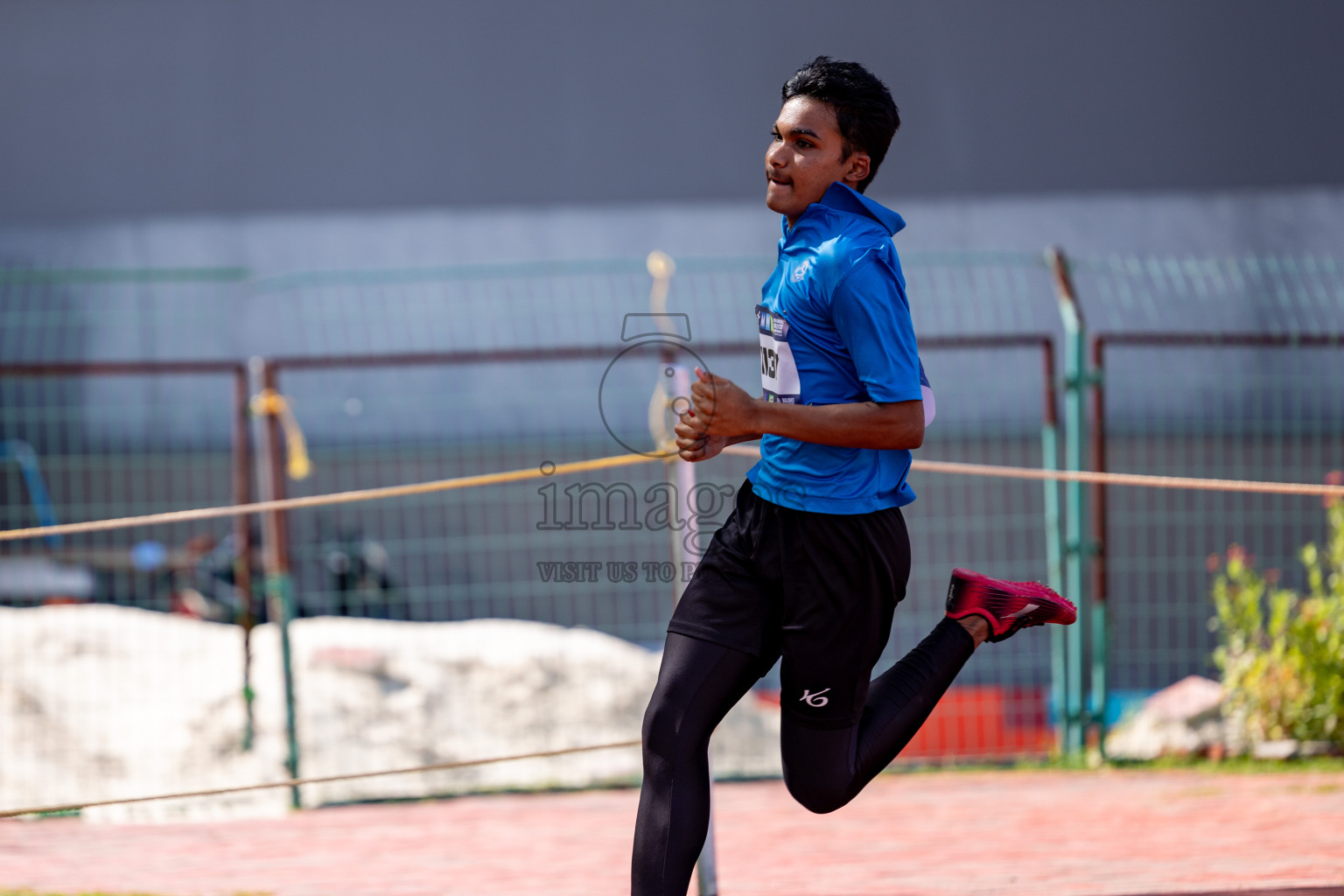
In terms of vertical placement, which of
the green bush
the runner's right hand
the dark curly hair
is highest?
the dark curly hair

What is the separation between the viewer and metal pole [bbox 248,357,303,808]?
18.0ft

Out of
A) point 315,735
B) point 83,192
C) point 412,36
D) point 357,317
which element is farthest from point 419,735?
point 83,192

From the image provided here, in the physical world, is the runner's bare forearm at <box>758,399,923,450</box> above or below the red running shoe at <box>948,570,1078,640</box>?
above

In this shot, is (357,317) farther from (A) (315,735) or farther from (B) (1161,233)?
(B) (1161,233)

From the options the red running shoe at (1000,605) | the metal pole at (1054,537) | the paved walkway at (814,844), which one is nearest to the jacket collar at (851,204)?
the red running shoe at (1000,605)

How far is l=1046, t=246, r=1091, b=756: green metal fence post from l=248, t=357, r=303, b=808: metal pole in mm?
3458

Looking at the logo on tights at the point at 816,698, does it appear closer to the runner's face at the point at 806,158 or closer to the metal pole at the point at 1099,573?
the runner's face at the point at 806,158

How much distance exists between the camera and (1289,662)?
18.6 feet

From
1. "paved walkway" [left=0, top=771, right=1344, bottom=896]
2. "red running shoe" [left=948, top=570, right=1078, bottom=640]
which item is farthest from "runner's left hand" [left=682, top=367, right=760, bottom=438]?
"paved walkway" [left=0, top=771, right=1344, bottom=896]

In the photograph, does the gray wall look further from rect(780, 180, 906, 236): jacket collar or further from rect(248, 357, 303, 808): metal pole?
rect(780, 180, 906, 236): jacket collar

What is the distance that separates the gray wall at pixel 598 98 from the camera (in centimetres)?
1397

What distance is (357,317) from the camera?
12727 millimetres

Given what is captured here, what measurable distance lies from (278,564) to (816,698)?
3.65 m

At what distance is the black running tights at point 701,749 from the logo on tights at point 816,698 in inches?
2.3
